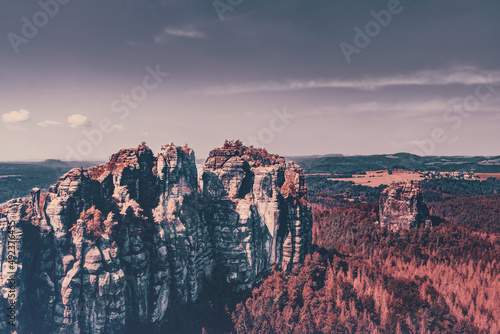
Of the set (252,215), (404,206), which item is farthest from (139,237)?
(404,206)

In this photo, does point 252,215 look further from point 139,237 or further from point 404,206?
point 404,206

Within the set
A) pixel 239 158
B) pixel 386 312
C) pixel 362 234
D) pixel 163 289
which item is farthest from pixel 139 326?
pixel 362 234

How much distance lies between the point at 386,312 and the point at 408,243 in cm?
4890

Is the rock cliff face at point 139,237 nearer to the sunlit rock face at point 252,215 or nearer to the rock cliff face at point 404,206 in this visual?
the sunlit rock face at point 252,215

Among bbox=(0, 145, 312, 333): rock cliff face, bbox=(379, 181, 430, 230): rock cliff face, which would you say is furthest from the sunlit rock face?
bbox=(379, 181, 430, 230): rock cliff face

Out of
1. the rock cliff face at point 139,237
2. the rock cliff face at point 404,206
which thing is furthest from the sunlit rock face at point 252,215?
the rock cliff face at point 404,206

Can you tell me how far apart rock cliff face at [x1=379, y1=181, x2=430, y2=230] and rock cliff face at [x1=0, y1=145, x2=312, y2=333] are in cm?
4998

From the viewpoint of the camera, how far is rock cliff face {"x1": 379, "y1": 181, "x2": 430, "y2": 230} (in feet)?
362

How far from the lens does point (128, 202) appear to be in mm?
56656

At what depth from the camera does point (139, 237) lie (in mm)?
53781

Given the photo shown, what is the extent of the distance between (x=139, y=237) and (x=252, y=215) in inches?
1012

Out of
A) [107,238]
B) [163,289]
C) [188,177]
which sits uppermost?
[188,177]

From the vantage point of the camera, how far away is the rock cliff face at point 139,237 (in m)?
47.9

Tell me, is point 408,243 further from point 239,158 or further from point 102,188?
point 102,188
